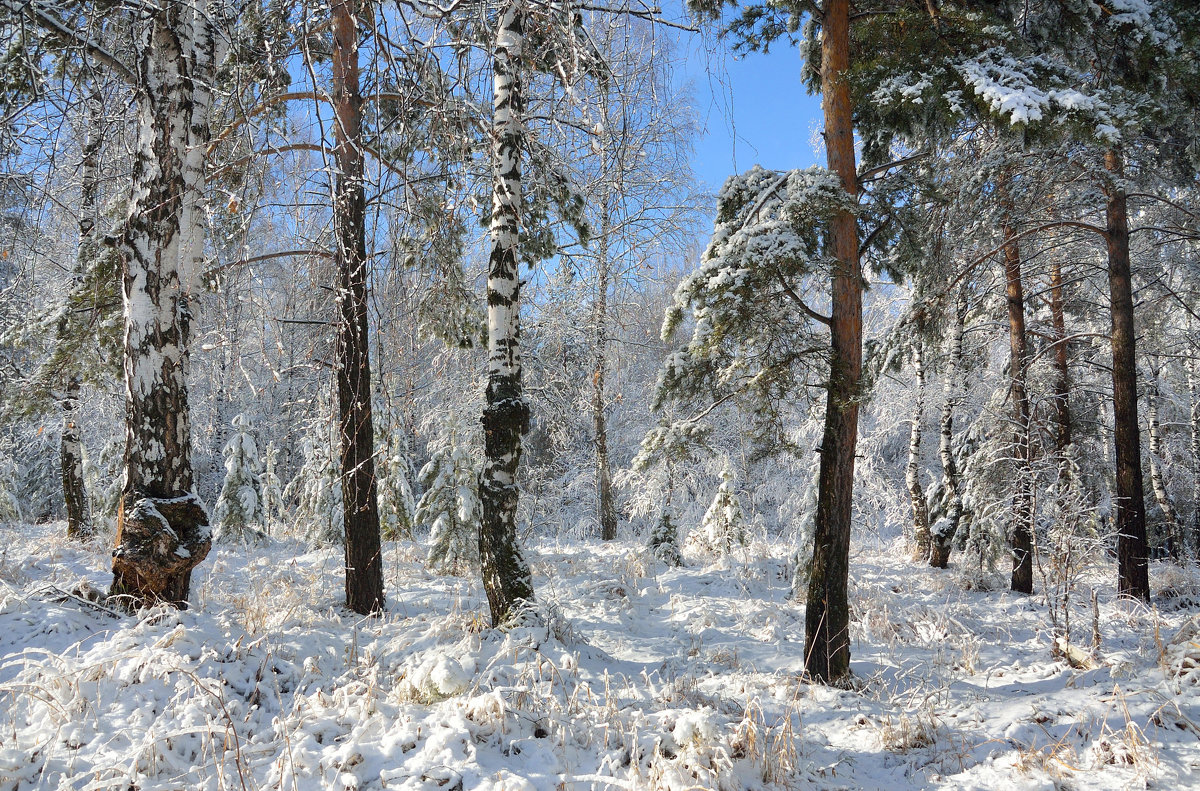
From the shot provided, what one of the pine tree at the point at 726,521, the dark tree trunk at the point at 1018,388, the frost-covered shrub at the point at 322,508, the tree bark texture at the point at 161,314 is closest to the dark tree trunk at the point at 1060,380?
the dark tree trunk at the point at 1018,388

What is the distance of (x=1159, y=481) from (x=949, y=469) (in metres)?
6.61

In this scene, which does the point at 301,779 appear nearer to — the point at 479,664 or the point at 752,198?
the point at 479,664

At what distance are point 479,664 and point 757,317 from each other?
3.67 meters

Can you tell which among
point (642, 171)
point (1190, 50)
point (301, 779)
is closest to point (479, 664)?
point (301, 779)

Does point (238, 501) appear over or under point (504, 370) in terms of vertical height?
under

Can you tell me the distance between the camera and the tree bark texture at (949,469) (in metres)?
10.0

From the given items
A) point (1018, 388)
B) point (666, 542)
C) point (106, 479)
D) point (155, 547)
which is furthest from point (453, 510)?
point (106, 479)

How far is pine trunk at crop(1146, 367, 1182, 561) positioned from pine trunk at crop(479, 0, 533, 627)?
539 inches

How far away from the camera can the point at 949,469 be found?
11.1 meters

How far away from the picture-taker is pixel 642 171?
11.8 meters

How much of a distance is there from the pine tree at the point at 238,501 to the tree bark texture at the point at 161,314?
9.21 metres

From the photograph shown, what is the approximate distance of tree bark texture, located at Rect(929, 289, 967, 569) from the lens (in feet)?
A: 32.9

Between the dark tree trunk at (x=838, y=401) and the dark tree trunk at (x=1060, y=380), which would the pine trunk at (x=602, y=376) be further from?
the dark tree trunk at (x=1060, y=380)

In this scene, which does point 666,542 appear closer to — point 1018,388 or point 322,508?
point 1018,388
